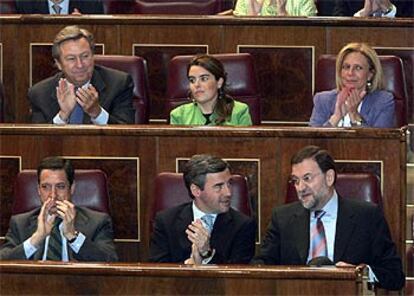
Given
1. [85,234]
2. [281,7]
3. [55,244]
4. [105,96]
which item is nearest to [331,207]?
[85,234]

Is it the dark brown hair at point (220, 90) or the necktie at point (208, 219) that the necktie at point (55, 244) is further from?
the dark brown hair at point (220, 90)

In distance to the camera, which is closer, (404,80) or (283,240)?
(283,240)

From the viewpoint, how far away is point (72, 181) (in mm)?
5305

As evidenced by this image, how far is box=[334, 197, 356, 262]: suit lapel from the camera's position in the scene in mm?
5035

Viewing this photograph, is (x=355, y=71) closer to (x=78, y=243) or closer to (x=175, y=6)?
(x=78, y=243)

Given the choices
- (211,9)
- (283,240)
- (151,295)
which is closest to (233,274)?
(151,295)

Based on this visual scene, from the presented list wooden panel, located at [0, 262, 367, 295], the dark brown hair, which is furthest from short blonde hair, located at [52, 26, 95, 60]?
wooden panel, located at [0, 262, 367, 295]

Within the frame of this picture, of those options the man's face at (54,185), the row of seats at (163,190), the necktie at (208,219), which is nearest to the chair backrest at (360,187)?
the row of seats at (163,190)

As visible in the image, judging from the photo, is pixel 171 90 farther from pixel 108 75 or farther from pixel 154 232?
pixel 154 232

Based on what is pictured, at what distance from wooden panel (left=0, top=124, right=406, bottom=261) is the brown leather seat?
21 centimetres

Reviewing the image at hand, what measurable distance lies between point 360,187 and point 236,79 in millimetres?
1199

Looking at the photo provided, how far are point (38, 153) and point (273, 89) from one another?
1.40 meters

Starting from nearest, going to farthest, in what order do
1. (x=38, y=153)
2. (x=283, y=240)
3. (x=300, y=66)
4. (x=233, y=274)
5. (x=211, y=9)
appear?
(x=233, y=274) → (x=283, y=240) → (x=38, y=153) → (x=300, y=66) → (x=211, y=9)

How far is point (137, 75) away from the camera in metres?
6.33
